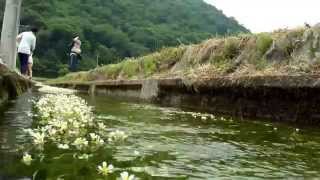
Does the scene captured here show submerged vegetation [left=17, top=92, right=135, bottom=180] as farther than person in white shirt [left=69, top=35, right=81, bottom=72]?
No

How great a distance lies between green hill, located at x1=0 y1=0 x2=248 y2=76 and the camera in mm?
53031

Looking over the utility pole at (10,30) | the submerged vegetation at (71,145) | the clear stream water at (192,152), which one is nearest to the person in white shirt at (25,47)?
the utility pole at (10,30)

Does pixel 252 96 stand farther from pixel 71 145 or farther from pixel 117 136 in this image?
pixel 71 145

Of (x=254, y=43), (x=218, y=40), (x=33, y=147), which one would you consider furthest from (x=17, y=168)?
(x=218, y=40)

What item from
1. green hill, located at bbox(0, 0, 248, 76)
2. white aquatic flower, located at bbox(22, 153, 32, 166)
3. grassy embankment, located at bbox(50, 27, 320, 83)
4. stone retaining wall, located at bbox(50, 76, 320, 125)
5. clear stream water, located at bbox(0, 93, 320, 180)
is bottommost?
clear stream water, located at bbox(0, 93, 320, 180)

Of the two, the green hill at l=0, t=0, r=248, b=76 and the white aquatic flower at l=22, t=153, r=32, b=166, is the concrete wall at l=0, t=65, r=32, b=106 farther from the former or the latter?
the green hill at l=0, t=0, r=248, b=76

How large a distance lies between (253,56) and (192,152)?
16.3 ft

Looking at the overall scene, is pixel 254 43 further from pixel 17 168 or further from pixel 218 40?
pixel 17 168

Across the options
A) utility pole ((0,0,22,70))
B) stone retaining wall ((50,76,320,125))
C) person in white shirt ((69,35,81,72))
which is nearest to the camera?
stone retaining wall ((50,76,320,125))

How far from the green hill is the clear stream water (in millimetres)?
45554

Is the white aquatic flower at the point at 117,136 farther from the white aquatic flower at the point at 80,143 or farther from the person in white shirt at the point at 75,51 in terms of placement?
the person in white shirt at the point at 75,51

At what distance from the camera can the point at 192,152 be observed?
390 centimetres

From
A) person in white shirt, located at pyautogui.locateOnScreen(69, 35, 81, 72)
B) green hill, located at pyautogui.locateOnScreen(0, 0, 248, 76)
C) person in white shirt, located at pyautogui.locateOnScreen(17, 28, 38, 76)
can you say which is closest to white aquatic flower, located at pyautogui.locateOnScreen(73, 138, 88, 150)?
person in white shirt, located at pyautogui.locateOnScreen(17, 28, 38, 76)

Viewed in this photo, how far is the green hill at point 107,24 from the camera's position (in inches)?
2088
